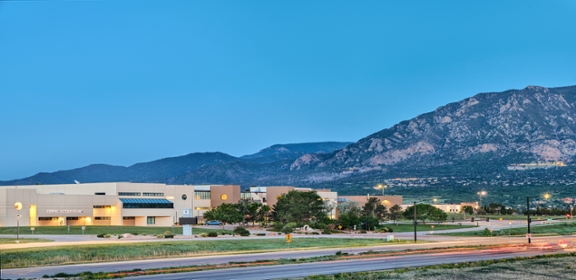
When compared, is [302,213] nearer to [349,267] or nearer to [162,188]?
[162,188]

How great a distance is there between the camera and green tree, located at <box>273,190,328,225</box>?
383 feet

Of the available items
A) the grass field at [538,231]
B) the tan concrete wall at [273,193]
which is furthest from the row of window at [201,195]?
the grass field at [538,231]

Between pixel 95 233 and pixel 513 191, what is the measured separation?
143 meters

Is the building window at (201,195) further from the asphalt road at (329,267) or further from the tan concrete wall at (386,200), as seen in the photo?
the asphalt road at (329,267)

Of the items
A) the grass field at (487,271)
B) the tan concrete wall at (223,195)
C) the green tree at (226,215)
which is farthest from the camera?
the tan concrete wall at (223,195)

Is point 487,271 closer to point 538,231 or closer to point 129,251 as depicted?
point 129,251

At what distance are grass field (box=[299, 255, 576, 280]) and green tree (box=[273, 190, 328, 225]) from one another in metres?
70.7

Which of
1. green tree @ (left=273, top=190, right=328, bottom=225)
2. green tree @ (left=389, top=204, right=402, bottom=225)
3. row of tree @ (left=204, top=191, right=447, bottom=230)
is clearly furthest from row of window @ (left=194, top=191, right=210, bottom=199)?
green tree @ (left=389, top=204, right=402, bottom=225)

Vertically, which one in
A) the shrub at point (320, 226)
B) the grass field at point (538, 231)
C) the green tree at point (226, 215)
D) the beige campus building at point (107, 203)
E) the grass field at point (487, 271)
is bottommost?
the grass field at point (538, 231)

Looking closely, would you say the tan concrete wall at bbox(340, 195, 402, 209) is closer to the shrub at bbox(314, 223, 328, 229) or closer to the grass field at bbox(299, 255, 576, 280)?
the shrub at bbox(314, 223, 328, 229)

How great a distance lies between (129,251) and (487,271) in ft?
97.3

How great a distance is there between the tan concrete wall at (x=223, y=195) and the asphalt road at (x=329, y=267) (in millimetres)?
81313

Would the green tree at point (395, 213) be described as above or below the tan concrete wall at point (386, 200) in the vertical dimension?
below

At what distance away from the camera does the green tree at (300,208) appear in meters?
117
